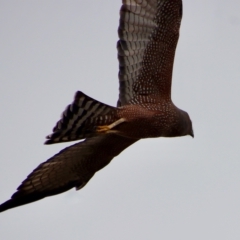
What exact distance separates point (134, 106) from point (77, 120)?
129 centimetres

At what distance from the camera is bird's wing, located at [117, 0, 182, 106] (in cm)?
1460

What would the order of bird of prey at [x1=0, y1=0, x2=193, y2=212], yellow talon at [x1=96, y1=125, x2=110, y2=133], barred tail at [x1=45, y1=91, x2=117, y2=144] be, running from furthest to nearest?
bird of prey at [x1=0, y1=0, x2=193, y2=212] → yellow talon at [x1=96, y1=125, x2=110, y2=133] → barred tail at [x1=45, y1=91, x2=117, y2=144]

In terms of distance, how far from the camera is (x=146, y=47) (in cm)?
1477

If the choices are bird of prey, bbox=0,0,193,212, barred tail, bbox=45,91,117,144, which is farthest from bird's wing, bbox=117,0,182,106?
barred tail, bbox=45,91,117,144

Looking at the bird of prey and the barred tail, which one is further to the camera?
the bird of prey

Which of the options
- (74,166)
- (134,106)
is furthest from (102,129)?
(74,166)

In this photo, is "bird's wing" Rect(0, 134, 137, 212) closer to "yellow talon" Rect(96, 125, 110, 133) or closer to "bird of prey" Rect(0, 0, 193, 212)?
"bird of prey" Rect(0, 0, 193, 212)

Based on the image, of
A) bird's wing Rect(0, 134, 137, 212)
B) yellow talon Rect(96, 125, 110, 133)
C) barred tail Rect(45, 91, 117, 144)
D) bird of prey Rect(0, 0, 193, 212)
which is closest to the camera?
barred tail Rect(45, 91, 117, 144)

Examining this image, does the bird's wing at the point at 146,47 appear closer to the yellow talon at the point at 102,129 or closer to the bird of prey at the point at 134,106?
the bird of prey at the point at 134,106

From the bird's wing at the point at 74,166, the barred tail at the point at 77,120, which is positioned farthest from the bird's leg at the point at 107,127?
the bird's wing at the point at 74,166

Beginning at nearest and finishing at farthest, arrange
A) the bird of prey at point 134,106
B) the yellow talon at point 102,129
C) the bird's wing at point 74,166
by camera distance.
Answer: the yellow talon at point 102,129 < the bird of prey at point 134,106 < the bird's wing at point 74,166

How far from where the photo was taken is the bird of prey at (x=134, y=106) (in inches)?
573

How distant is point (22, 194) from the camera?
14.7 metres

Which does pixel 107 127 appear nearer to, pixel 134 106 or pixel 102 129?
pixel 102 129
